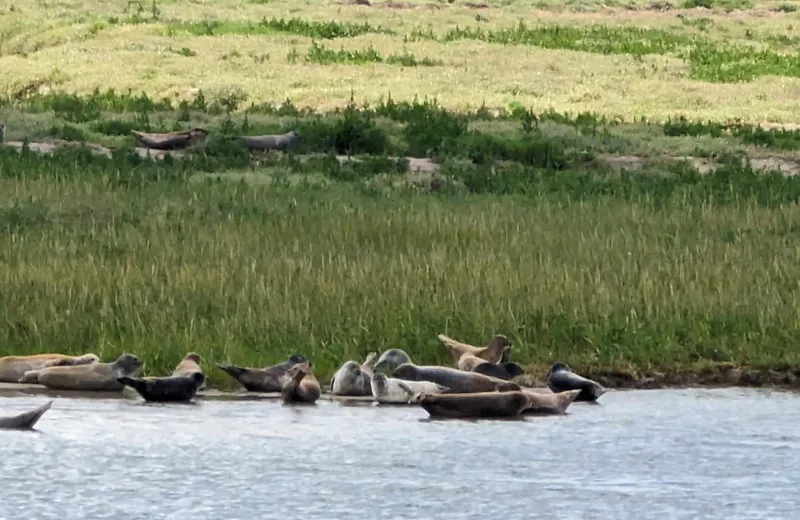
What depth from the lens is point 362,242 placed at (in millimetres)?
15875

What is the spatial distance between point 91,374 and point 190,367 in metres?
0.64

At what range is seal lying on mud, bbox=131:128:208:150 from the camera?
884 inches

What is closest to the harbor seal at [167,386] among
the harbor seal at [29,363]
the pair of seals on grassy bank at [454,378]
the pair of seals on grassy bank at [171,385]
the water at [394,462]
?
the pair of seals on grassy bank at [171,385]

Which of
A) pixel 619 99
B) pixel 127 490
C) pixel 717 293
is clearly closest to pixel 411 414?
pixel 127 490

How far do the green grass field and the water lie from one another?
109 cm

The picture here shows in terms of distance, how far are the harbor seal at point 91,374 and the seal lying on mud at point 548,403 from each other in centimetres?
246

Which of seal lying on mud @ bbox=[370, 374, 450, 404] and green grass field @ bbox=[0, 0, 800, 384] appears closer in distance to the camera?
seal lying on mud @ bbox=[370, 374, 450, 404]

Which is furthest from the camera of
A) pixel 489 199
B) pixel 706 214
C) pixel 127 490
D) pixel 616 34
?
pixel 616 34

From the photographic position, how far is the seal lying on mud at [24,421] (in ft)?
33.6

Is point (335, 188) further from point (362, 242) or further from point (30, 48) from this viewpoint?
point (30, 48)

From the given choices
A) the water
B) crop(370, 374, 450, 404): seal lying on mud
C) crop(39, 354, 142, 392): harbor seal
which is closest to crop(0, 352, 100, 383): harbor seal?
crop(39, 354, 142, 392): harbor seal

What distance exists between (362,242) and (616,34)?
32483 mm

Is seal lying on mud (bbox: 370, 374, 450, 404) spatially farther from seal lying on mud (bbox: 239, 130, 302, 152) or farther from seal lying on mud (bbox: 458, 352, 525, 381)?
seal lying on mud (bbox: 239, 130, 302, 152)

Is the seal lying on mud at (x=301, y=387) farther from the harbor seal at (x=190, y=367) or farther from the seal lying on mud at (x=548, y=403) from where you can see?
the seal lying on mud at (x=548, y=403)
